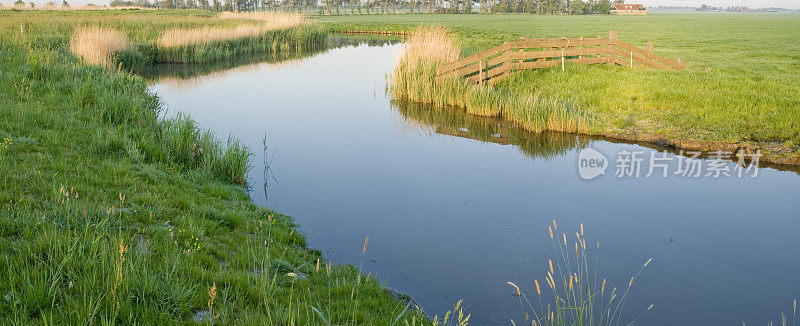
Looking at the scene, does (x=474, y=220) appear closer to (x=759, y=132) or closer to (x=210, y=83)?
(x=759, y=132)

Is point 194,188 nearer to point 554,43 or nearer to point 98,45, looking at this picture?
point 554,43

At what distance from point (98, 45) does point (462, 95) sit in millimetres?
14227

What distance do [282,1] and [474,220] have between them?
Answer: 137m

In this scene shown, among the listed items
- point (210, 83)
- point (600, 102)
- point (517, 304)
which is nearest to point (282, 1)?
point (210, 83)

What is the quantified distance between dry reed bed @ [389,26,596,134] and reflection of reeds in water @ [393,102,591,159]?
0.92ft

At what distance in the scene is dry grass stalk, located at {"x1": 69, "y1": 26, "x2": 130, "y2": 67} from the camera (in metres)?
19.5

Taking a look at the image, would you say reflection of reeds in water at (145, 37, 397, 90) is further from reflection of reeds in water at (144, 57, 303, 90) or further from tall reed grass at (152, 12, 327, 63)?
tall reed grass at (152, 12, 327, 63)

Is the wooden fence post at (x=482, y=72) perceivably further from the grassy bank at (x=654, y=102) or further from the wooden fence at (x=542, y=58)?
the grassy bank at (x=654, y=102)

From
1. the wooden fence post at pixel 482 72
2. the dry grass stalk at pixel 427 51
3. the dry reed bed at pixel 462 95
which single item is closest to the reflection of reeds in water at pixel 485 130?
the dry reed bed at pixel 462 95

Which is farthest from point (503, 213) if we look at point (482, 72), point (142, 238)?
point (482, 72)

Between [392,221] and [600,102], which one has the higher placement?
[600,102]

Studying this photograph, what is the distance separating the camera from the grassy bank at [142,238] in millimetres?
4258

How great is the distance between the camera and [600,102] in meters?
16.5

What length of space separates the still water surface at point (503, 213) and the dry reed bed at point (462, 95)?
0.57m
